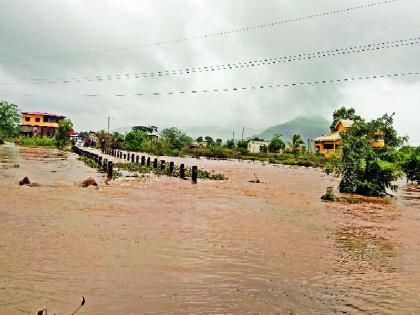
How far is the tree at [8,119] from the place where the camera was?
93.6 meters

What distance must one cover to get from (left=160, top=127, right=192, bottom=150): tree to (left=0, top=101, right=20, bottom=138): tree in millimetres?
33800

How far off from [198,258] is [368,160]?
17511 mm

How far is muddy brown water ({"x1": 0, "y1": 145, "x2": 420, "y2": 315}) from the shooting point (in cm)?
616

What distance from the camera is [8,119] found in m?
94.9

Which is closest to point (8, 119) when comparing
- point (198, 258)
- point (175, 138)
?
point (175, 138)

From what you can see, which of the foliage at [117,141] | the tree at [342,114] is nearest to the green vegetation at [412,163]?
the tree at [342,114]

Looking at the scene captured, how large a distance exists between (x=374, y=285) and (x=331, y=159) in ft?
57.1

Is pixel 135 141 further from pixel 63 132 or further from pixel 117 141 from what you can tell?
pixel 63 132

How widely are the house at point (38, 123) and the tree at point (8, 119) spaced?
655cm

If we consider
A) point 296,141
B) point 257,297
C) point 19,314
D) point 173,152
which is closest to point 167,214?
point 257,297

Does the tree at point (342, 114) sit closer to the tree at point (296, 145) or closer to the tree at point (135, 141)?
the tree at point (296, 145)

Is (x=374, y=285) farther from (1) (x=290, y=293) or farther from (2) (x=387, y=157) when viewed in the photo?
(2) (x=387, y=157)

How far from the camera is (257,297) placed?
6.46m

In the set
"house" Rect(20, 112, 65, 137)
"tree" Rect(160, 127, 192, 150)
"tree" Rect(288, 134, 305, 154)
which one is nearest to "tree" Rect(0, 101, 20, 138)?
"house" Rect(20, 112, 65, 137)
